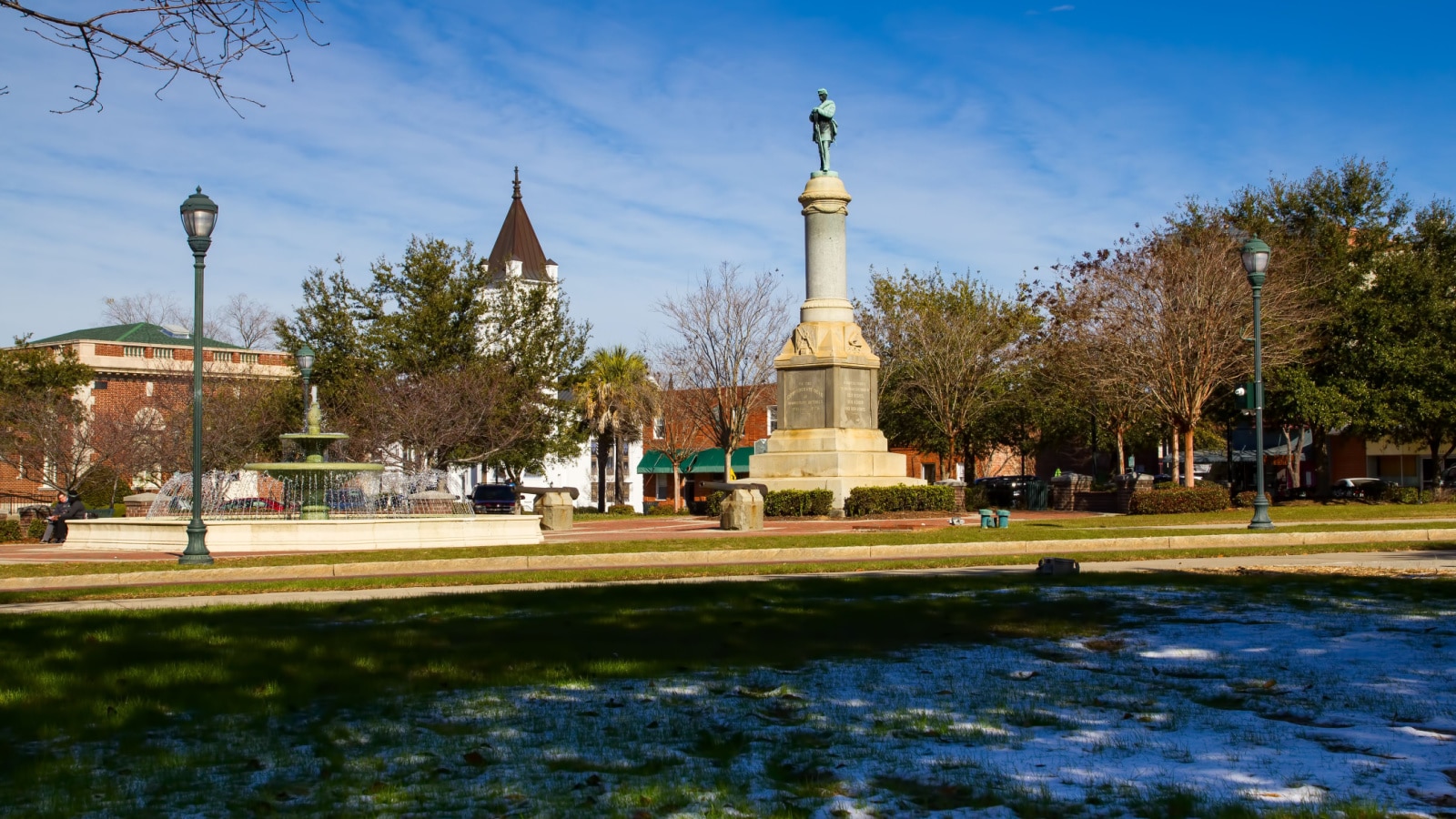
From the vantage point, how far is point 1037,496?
140 feet

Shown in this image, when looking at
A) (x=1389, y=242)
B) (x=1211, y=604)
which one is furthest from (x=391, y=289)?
(x=1211, y=604)

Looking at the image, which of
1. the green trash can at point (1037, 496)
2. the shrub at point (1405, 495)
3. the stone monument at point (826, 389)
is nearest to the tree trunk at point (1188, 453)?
the green trash can at point (1037, 496)

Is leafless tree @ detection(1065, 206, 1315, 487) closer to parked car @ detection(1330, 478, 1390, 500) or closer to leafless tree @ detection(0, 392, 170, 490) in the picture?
parked car @ detection(1330, 478, 1390, 500)

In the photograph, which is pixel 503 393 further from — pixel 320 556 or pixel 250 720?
pixel 250 720

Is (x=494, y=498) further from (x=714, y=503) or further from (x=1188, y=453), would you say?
(x=1188, y=453)

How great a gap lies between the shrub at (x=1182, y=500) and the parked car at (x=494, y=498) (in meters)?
23.3

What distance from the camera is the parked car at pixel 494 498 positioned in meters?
48.0

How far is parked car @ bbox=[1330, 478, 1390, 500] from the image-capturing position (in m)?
39.0

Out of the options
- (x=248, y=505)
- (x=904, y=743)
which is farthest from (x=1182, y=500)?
(x=904, y=743)

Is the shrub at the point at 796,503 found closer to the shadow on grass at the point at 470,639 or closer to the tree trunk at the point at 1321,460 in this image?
the shadow on grass at the point at 470,639

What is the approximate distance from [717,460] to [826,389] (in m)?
42.6

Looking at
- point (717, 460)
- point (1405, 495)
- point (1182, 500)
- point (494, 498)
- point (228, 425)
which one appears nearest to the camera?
point (1182, 500)

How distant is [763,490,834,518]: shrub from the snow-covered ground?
21.8 metres

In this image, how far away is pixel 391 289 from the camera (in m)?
51.9
